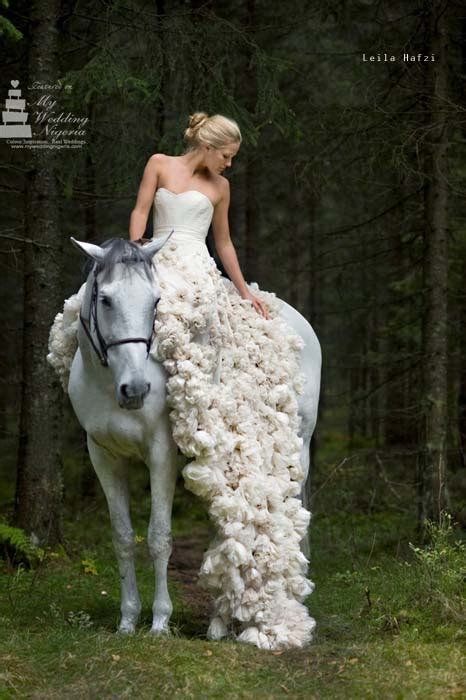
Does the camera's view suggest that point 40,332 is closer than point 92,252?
No

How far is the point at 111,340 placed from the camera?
5.00m

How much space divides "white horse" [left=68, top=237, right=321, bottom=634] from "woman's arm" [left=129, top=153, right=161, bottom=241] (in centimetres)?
58

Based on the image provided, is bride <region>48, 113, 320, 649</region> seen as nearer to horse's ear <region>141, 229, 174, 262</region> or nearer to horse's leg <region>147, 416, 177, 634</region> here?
horse's leg <region>147, 416, 177, 634</region>

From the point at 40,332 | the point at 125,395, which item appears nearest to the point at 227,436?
the point at 125,395

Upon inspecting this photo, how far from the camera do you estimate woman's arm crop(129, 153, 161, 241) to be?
19.3 feet

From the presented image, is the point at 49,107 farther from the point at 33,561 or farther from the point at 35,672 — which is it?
the point at 35,672

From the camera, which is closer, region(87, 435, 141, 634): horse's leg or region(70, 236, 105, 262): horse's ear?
region(70, 236, 105, 262): horse's ear

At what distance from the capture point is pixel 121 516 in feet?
18.7

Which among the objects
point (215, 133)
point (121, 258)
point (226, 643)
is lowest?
point (226, 643)

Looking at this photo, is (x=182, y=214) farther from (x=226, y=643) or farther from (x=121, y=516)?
(x=226, y=643)

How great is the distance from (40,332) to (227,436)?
3484mm

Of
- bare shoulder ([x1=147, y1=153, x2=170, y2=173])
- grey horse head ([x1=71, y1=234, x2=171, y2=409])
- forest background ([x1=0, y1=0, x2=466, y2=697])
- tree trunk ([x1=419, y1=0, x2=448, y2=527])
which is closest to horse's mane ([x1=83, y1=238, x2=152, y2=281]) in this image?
grey horse head ([x1=71, y1=234, x2=171, y2=409])

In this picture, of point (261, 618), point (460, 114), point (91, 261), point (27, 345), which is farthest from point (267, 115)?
point (261, 618)

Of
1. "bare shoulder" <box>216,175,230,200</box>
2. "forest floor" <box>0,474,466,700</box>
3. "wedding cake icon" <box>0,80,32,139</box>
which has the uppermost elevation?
"wedding cake icon" <box>0,80,32,139</box>
